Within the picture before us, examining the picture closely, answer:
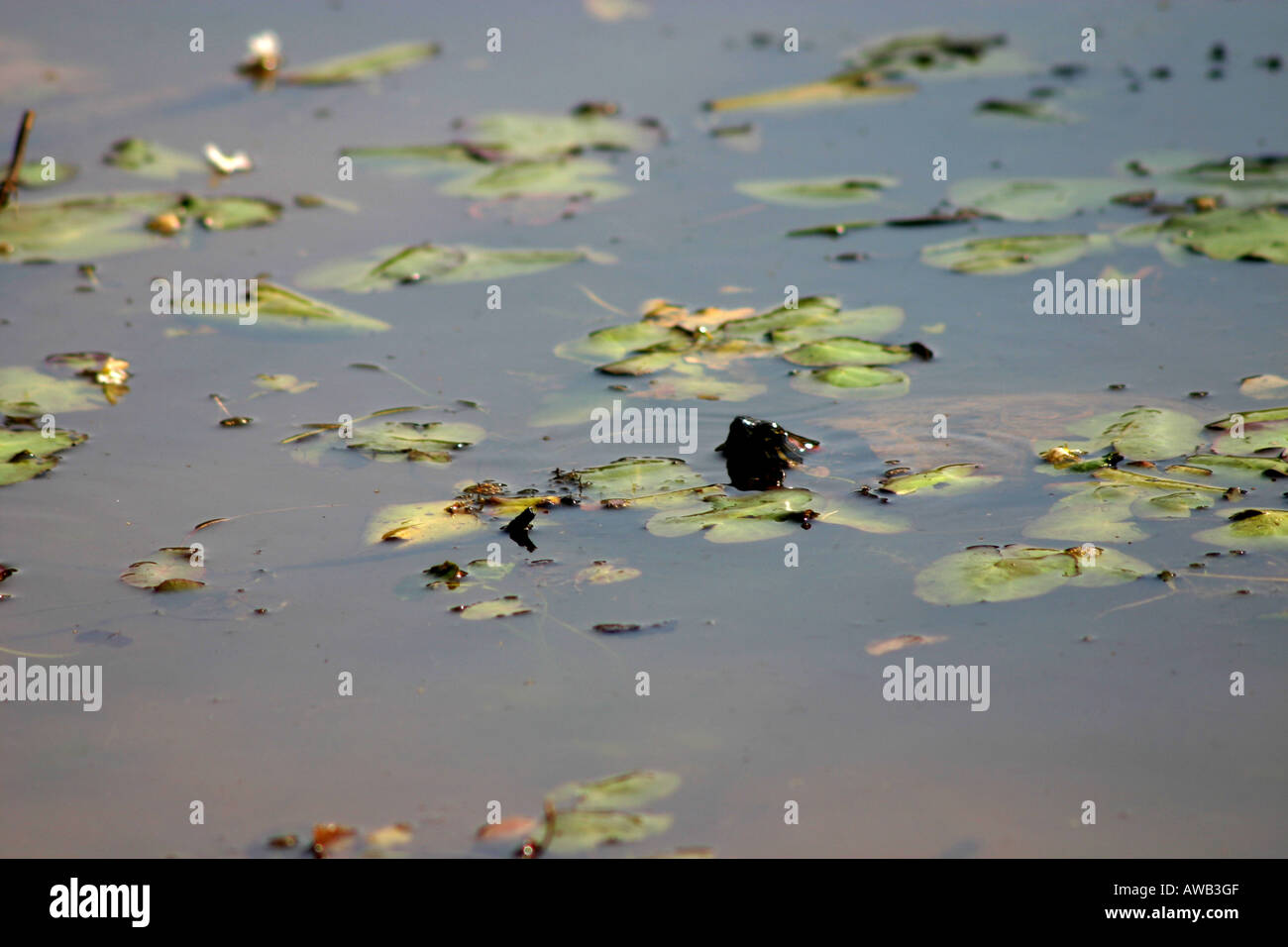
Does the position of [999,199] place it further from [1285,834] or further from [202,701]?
[202,701]

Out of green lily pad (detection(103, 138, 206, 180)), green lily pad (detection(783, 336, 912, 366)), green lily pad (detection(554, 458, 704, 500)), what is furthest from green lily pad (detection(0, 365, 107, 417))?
green lily pad (detection(783, 336, 912, 366))

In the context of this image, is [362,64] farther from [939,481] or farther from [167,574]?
[939,481]

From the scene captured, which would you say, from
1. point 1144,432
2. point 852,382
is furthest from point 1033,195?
point 1144,432

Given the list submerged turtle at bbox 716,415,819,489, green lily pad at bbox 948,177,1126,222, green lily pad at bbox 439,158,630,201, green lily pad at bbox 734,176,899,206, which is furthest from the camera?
green lily pad at bbox 439,158,630,201

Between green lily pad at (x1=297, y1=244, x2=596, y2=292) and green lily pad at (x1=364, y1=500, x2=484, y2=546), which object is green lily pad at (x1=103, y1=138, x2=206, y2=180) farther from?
green lily pad at (x1=364, y1=500, x2=484, y2=546)

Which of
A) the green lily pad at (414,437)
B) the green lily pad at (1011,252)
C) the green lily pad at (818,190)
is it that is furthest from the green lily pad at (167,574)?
the green lily pad at (818,190)
